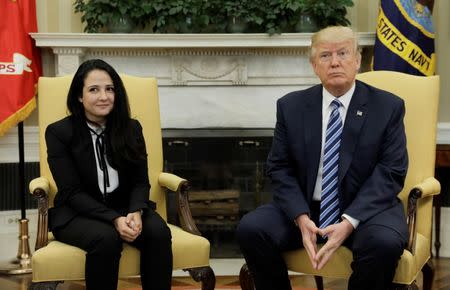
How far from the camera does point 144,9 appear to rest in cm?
425

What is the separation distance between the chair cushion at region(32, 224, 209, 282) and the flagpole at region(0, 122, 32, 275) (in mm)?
1455

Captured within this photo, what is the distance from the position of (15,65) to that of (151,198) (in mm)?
1622

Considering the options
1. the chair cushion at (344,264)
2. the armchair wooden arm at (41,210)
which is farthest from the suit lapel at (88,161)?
the chair cushion at (344,264)

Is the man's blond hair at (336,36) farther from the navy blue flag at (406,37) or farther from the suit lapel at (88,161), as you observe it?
the navy blue flag at (406,37)

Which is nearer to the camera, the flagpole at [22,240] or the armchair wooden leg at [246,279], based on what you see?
the armchair wooden leg at [246,279]

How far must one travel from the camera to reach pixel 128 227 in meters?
2.53

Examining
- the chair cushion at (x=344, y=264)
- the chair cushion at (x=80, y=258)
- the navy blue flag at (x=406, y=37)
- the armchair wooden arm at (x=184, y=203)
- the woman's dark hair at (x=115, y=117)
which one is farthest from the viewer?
the navy blue flag at (x=406, y=37)

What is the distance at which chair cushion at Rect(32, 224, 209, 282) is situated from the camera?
245cm

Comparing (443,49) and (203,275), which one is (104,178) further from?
(443,49)

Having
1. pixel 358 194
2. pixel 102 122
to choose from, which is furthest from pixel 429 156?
pixel 102 122

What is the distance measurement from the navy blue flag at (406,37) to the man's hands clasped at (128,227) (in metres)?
2.23

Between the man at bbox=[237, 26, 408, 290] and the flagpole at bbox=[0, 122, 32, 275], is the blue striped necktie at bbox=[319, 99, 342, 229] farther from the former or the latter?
the flagpole at bbox=[0, 122, 32, 275]

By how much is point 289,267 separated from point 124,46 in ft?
7.54

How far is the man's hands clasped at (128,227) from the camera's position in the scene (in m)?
2.52
